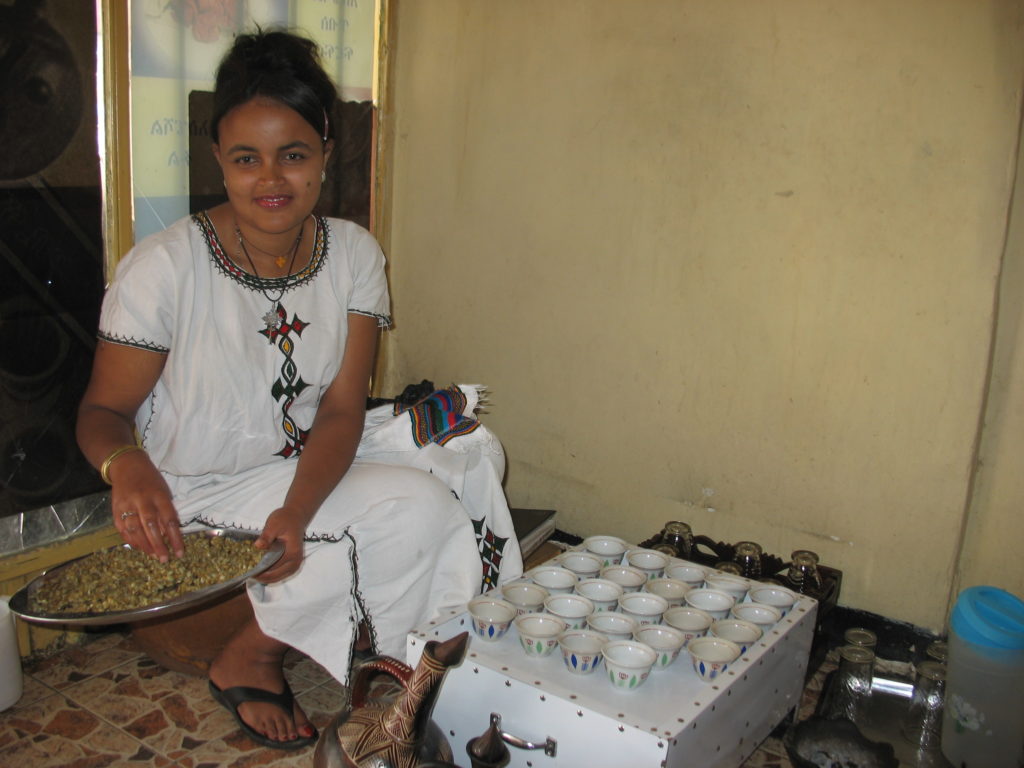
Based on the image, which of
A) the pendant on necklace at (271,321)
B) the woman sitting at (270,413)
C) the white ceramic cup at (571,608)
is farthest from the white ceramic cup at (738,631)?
the pendant on necklace at (271,321)

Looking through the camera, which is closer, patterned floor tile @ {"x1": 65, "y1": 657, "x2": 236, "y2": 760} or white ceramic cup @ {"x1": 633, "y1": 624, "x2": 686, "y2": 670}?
white ceramic cup @ {"x1": 633, "y1": 624, "x2": 686, "y2": 670}

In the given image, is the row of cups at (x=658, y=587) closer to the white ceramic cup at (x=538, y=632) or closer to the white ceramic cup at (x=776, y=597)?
the white ceramic cup at (x=776, y=597)

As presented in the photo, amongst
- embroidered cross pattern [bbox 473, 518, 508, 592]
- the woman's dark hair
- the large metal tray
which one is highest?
the woman's dark hair

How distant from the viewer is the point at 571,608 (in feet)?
6.16

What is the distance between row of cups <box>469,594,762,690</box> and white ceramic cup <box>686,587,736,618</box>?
0.07ft

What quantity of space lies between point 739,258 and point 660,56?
572 mm

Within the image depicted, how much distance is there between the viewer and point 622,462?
283cm

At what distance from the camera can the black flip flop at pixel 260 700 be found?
1954 mm

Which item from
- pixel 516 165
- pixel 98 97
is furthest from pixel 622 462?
pixel 98 97

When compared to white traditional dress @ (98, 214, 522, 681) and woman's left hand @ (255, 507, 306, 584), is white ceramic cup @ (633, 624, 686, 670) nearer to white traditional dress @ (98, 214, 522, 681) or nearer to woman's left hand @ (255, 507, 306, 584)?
white traditional dress @ (98, 214, 522, 681)

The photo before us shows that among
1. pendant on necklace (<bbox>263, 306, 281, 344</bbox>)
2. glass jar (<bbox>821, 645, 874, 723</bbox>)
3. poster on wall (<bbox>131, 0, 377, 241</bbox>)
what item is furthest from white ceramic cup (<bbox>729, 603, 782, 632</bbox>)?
poster on wall (<bbox>131, 0, 377, 241</bbox>)

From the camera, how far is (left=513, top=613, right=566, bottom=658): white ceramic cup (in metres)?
1.71

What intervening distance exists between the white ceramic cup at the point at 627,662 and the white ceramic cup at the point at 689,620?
0.50 feet

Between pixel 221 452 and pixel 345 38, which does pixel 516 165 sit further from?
pixel 221 452
